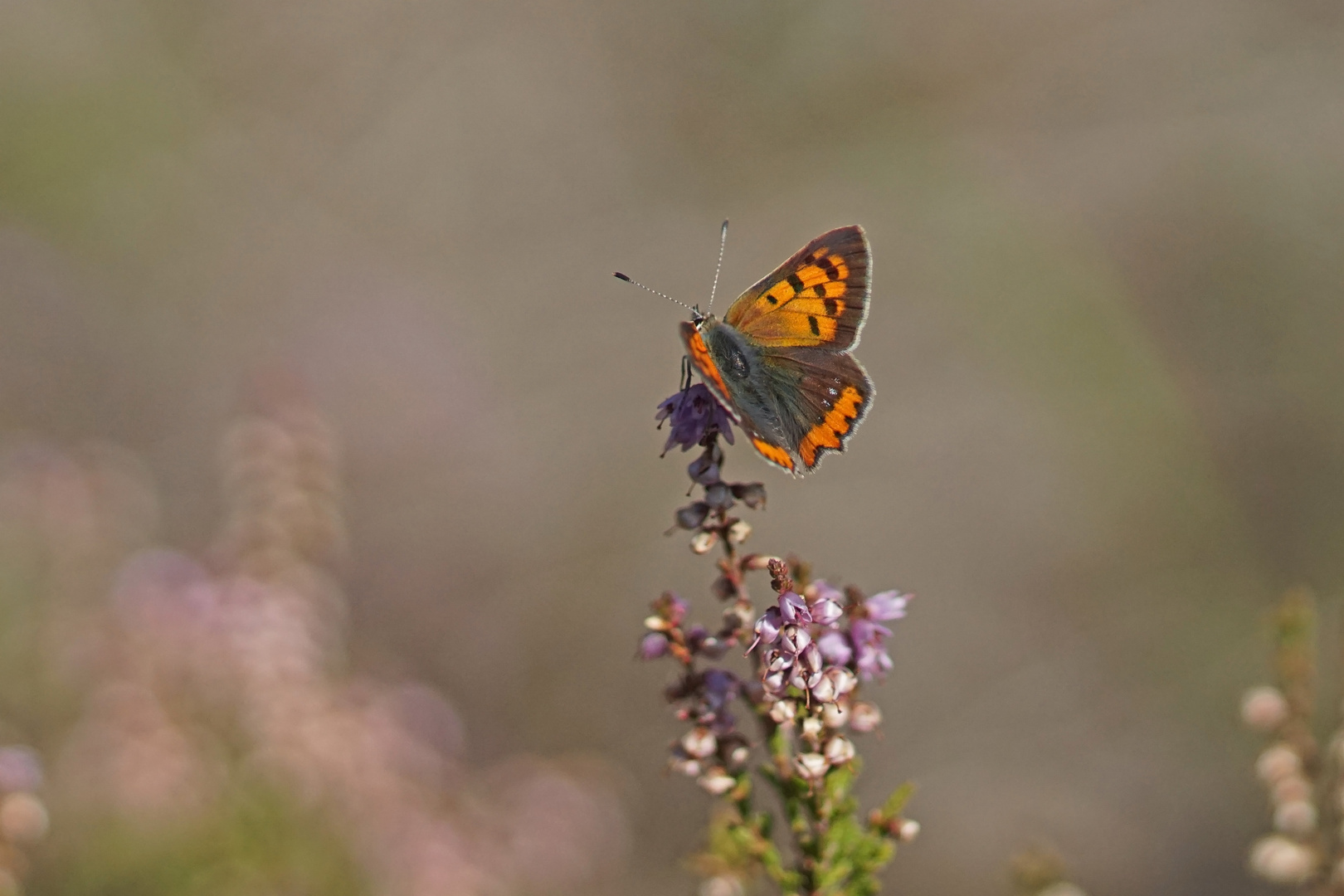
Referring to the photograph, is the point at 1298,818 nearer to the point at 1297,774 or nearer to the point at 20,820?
the point at 1297,774

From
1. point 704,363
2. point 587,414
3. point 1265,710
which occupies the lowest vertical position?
point 1265,710

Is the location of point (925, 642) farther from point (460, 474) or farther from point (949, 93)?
point (949, 93)

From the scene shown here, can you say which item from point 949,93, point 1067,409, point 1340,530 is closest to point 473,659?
point 1067,409

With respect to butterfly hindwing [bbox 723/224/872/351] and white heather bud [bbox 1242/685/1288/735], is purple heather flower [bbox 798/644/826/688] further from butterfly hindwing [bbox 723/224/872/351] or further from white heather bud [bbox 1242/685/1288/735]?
white heather bud [bbox 1242/685/1288/735]

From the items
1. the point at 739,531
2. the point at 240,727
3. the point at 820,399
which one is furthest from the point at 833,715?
the point at 240,727

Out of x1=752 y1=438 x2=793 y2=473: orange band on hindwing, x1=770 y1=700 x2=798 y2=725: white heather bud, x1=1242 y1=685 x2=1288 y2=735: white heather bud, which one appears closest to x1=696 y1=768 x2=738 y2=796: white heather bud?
x1=770 y1=700 x2=798 y2=725: white heather bud

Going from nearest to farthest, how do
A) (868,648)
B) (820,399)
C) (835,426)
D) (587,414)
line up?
1. (868,648)
2. (835,426)
3. (820,399)
4. (587,414)

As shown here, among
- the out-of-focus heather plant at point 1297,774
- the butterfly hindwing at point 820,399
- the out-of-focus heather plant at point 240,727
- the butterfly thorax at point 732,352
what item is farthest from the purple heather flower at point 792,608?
the out-of-focus heather plant at point 240,727
